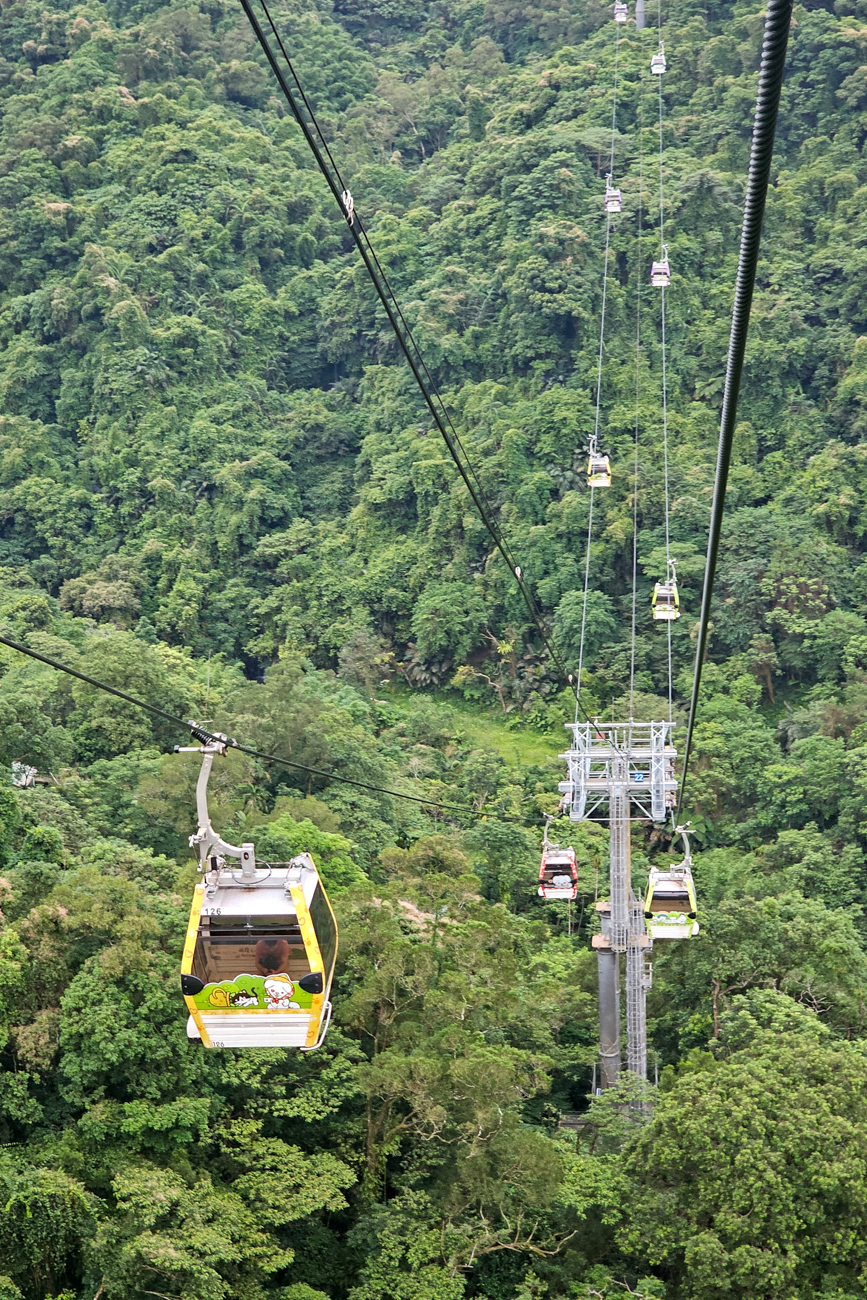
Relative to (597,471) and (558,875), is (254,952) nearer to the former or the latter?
(558,875)

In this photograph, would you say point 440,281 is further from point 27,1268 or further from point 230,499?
point 27,1268

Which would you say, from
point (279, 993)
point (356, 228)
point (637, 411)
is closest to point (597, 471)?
point (637, 411)

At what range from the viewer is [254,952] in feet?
33.6

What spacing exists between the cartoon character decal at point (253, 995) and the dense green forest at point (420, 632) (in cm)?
554

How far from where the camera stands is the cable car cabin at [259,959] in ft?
33.0

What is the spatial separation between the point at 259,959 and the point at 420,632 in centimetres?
2593

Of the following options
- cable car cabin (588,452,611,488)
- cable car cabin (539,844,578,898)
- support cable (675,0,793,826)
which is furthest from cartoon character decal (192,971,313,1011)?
cable car cabin (588,452,611,488)

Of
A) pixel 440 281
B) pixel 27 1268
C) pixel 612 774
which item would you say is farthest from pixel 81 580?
pixel 27 1268

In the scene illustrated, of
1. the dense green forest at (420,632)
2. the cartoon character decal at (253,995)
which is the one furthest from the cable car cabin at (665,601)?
the cartoon character decal at (253,995)

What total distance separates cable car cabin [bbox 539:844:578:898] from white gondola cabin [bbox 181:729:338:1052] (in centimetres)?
967

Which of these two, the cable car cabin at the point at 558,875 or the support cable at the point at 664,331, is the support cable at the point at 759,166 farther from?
the support cable at the point at 664,331

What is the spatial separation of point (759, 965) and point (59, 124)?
37.2 metres

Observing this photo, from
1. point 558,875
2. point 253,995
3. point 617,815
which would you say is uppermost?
point 617,815

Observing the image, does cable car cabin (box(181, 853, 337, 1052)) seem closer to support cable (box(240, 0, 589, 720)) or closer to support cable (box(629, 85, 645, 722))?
support cable (box(240, 0, 589, 720))
